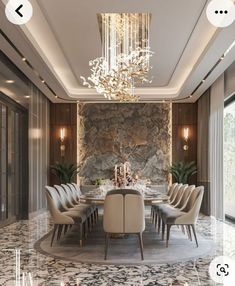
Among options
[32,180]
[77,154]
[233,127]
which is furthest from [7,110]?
[233,127]

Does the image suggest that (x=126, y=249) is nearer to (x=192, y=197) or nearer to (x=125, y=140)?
(x=192, y=197)

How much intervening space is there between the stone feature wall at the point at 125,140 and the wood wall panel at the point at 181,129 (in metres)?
0.18

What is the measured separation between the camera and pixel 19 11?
5453mm

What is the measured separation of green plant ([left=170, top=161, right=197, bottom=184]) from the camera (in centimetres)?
1138

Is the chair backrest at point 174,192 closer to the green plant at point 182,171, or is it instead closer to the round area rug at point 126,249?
the round area rug at point 126,249

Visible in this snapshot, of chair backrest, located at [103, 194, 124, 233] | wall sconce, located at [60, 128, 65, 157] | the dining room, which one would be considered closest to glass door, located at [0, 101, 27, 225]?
the dining room

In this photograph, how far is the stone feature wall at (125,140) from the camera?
12.0 meters

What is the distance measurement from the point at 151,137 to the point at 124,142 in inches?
32.3

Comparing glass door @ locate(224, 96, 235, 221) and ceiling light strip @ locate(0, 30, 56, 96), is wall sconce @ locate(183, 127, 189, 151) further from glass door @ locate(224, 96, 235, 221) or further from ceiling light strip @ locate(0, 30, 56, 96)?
ceiling light strip @ locate(0, 30, 56, 96)

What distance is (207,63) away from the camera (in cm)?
743

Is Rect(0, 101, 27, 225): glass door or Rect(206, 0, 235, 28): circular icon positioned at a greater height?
Rect(206, 0, 235, 28): circular icon

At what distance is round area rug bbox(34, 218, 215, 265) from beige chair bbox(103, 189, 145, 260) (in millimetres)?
272

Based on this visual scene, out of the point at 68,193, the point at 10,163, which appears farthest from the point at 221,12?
the point at 10,163

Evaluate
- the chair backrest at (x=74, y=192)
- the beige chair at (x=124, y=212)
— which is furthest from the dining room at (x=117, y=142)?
the chair backrest at (x=74, y=192)
